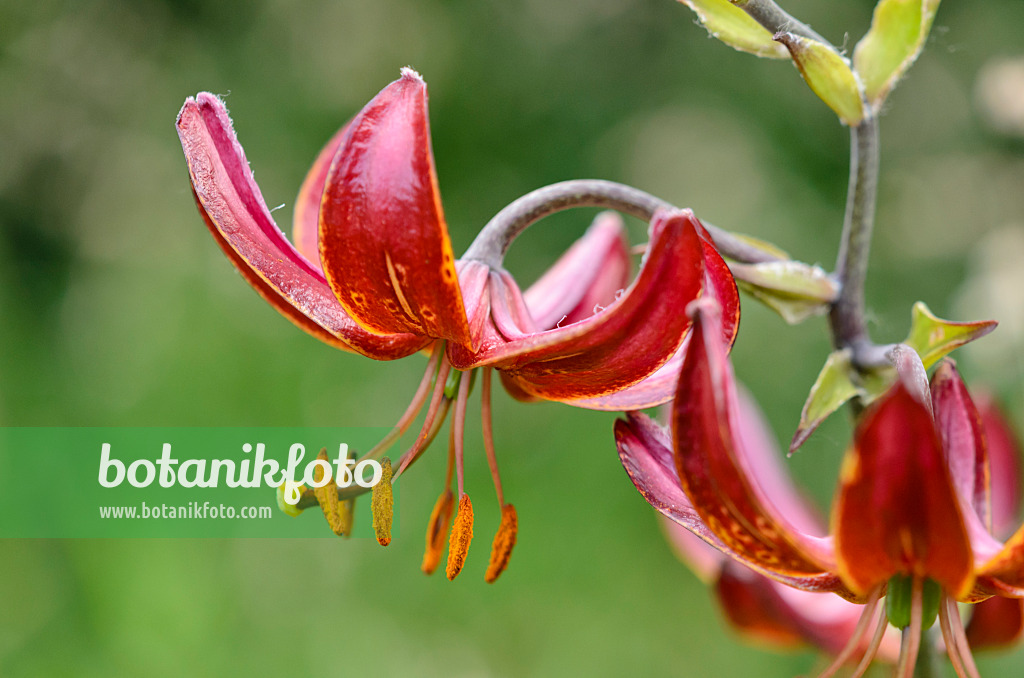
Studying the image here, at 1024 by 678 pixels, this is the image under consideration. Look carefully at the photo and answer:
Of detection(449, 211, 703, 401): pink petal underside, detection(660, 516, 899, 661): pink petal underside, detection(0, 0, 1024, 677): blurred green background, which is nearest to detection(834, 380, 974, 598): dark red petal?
detection(449, 211, 703, 401): pink petal underside

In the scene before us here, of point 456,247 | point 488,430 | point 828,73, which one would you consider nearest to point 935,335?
point 828,73

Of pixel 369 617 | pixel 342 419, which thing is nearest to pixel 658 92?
pixel 342 419

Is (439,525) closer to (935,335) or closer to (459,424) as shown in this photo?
(459,424)

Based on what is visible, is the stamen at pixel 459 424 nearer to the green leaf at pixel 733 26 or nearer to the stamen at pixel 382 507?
the stamen at pixel 382 507

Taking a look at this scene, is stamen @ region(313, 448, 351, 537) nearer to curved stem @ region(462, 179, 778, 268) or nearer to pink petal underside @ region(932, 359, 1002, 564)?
curved stem @ region(462, 179, 778, 268)

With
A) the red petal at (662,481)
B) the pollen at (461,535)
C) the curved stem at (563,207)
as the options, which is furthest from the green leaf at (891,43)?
the pollen at (461,535)

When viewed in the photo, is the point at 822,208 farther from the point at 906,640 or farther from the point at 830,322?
the point at 906,640
